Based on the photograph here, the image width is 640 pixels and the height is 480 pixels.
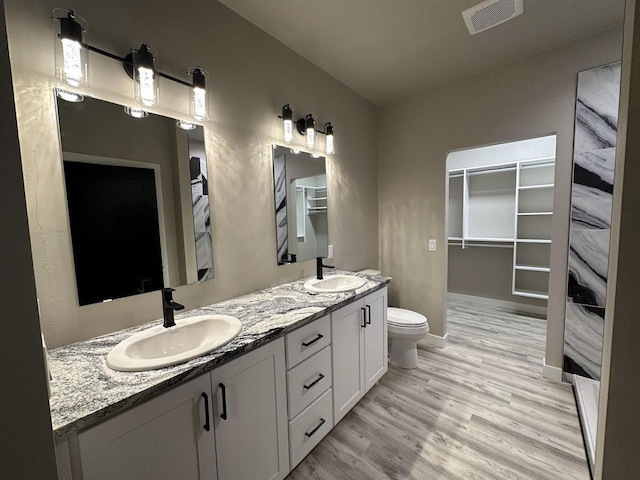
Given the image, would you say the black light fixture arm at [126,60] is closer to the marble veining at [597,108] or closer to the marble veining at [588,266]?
the marble veining at [597,108]

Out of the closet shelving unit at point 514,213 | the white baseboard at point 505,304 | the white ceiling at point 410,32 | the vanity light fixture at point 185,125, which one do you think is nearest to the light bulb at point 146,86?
the vanity light fixture at point 185,125

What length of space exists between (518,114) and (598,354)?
2.06 metres

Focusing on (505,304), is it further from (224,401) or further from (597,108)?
(224,401)

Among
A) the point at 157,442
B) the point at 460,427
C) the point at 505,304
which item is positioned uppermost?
the point at 157,442

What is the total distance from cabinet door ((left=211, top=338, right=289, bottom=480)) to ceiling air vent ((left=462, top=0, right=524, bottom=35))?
2358 mm

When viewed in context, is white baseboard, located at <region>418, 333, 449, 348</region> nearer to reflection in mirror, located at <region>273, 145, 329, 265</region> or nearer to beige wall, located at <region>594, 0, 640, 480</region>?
reflection in mirror, located at <region>273, 145, 329, 265</region>

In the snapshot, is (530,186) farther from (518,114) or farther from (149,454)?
(149,454)

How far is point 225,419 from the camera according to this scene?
1.12 meters

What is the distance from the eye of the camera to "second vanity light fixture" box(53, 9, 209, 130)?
1.09 meters

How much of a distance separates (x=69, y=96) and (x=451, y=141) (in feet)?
9.46

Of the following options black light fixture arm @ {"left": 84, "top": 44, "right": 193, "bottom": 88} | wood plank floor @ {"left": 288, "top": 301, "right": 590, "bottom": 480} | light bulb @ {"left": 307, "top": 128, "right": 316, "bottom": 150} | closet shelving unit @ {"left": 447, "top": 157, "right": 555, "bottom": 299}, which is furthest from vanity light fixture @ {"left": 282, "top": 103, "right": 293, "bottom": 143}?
closet shelving unit @ {"left": 447, "top": 157, "right": 555, "bottom": 299}

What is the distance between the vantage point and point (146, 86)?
4.34 ft

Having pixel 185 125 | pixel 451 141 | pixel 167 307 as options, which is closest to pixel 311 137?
pixel 185 125

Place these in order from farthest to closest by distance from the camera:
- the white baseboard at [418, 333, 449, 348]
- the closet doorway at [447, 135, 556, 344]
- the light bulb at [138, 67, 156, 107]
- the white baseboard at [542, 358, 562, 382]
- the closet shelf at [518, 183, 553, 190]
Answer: the closet doorway at [447, 135, 556, 344]
the closet shelf at [518, 183, 553, 190]
the white baseboard at [418, 333, 449, 348]
the white baseboard at [542, 358, 562, 382]
the light bulb at [138, 67, 156, 107]
